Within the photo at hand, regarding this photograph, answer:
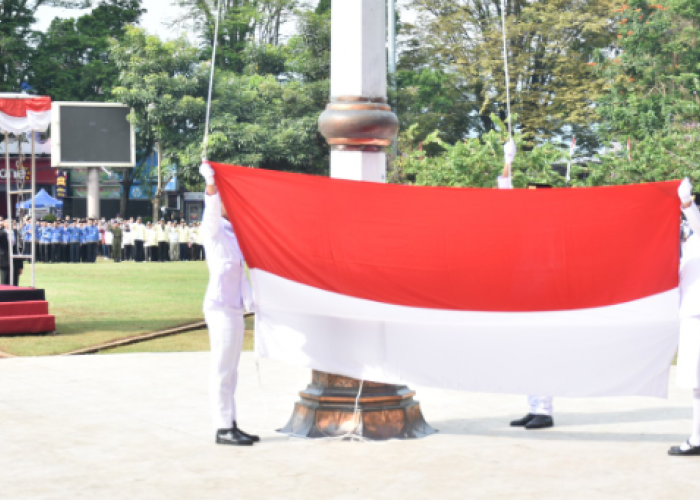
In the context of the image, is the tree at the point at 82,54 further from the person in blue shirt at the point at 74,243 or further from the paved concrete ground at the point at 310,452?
the paved concrete ground at the point at 310,452

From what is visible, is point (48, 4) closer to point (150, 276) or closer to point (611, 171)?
point (150, 276)

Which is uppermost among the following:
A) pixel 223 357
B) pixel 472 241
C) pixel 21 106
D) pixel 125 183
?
pixel 21 106

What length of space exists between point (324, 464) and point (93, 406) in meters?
3.05

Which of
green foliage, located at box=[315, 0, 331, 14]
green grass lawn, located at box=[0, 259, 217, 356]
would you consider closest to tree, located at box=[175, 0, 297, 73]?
green foliage, located at box=[315, 0, 331, 14]

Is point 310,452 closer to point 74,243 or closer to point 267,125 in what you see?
point 74,243

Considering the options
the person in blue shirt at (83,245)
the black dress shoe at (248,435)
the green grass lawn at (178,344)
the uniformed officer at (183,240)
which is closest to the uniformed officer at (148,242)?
the uniformed officer at (183,240)

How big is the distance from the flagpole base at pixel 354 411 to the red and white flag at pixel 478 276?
0.99 feet

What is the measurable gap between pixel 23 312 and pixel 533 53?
34348 mm

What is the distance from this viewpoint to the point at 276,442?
25.6ft

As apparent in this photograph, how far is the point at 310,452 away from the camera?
7.44 m

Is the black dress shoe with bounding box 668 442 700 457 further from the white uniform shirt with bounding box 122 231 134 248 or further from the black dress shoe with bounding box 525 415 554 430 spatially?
the white uniform shirt with bounding box 122 231 134 248

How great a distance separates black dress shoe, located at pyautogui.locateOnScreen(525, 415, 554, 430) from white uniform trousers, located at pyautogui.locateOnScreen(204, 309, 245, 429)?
7.46ft

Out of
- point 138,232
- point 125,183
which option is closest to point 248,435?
point 138,232

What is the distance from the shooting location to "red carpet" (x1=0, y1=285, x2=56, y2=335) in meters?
15.3
